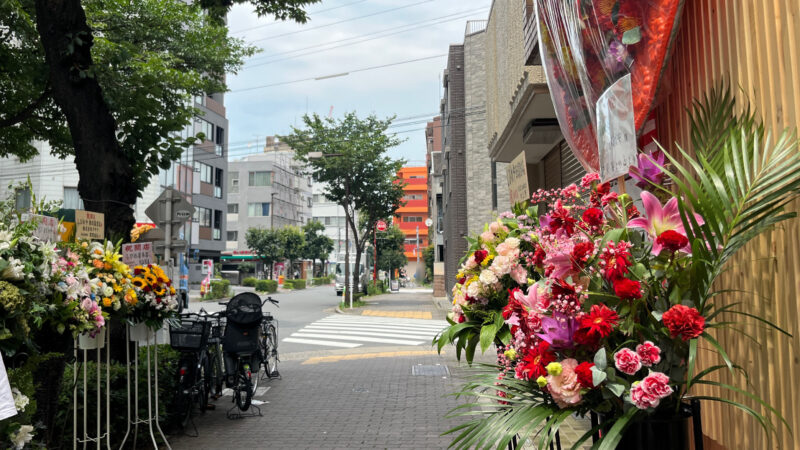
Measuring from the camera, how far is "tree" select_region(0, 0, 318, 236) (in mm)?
6250

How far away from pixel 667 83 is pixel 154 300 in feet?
14.7

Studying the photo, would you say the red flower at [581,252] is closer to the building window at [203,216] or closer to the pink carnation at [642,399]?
the pink carnation at [642,399]

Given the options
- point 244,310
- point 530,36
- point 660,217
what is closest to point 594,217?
point 660,217

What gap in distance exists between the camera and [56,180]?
96.8 feet

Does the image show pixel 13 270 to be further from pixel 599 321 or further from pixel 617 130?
pixel 617 130

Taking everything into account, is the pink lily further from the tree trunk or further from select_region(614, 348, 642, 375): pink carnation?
the tree trunk

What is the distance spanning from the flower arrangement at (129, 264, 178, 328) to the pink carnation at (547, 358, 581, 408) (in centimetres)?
401

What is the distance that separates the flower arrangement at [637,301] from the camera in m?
1.95

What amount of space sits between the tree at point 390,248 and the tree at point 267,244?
1053 centimetres

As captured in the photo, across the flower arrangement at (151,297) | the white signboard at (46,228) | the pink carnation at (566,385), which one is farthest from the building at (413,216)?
the pink carnation at (566,385)

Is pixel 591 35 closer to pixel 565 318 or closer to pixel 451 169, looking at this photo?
pixel 565 318

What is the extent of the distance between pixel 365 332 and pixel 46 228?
14.6 meters

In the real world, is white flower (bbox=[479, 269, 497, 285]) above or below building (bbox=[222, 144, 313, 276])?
below

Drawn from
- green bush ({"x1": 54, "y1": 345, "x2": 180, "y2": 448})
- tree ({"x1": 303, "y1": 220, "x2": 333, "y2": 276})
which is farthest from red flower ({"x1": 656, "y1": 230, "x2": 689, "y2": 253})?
tree ({"x1": 303, "y1": 220, "x2": 333, "y2": 276})
